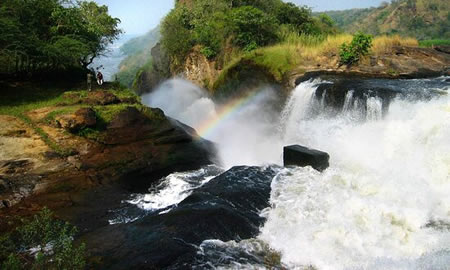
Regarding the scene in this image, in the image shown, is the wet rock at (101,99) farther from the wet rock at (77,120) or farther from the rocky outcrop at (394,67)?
the rocky outcrop at (394,67)

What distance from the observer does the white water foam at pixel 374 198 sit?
725cm

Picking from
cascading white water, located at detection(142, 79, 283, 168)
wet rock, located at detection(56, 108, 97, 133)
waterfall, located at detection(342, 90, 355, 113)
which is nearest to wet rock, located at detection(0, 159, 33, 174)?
wet rock, located at detection(56, 108, 97, 133)

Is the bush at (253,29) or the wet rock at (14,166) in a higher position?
the bush at (253,29)

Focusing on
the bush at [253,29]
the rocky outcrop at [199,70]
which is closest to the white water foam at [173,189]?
the bush at [253,29]

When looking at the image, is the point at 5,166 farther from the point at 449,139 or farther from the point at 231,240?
the point at 449,139

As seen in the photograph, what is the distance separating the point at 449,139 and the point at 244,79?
13.7 metres

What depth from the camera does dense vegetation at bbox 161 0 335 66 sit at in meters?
25.7

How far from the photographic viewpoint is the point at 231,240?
782 centimetres

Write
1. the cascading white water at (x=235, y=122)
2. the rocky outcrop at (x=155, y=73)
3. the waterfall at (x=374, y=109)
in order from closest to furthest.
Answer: the waterfall at (x=374, y=109), the cascading white water at (x=235, y=122), the rocky outcrop at (x=155, y=73)

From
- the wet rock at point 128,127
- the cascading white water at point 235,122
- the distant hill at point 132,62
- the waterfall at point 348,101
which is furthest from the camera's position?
the distant hill at point 132,62

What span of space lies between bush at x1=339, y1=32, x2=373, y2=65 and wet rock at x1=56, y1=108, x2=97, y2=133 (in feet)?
46.3

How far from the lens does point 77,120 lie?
13.6m

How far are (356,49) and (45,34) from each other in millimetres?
17801

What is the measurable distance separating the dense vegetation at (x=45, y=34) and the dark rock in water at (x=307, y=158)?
40.6ft
